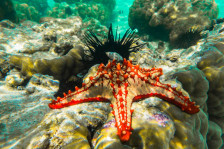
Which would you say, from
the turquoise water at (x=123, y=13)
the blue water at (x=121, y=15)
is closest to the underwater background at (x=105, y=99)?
the blue water at (x=121, y=15)

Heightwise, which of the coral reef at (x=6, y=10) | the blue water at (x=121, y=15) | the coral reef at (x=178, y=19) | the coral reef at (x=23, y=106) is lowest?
the coral reef at (x=23, y=106)

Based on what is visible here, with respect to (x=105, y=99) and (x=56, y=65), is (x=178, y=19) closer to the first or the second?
(x=56, y=65)

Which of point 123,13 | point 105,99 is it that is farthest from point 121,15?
point 105,99

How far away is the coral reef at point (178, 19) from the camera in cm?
726

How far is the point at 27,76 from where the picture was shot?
321 centimetres

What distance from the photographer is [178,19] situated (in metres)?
7.68

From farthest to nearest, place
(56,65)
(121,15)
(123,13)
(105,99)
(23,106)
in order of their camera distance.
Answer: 1. (123,13)
2. (121,15)
3. (56,65)
4. (23,106)
5. (105,99)

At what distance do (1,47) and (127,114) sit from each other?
17.9ft

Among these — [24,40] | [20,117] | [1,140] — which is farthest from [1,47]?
[1,140]

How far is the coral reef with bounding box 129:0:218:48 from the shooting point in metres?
7.26

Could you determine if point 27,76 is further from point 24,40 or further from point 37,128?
point 24,40

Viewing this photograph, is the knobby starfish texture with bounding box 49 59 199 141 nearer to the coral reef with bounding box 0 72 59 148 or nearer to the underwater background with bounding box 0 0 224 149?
the underwater background with bounding box 0 0 224 149

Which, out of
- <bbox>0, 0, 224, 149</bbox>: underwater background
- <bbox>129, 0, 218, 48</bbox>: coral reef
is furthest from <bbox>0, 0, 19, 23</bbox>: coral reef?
<bbox>129, 0, 218, 48</bbox>: coral reef

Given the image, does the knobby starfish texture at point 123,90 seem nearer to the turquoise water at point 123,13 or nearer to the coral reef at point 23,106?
the coral reef at point 23,106
